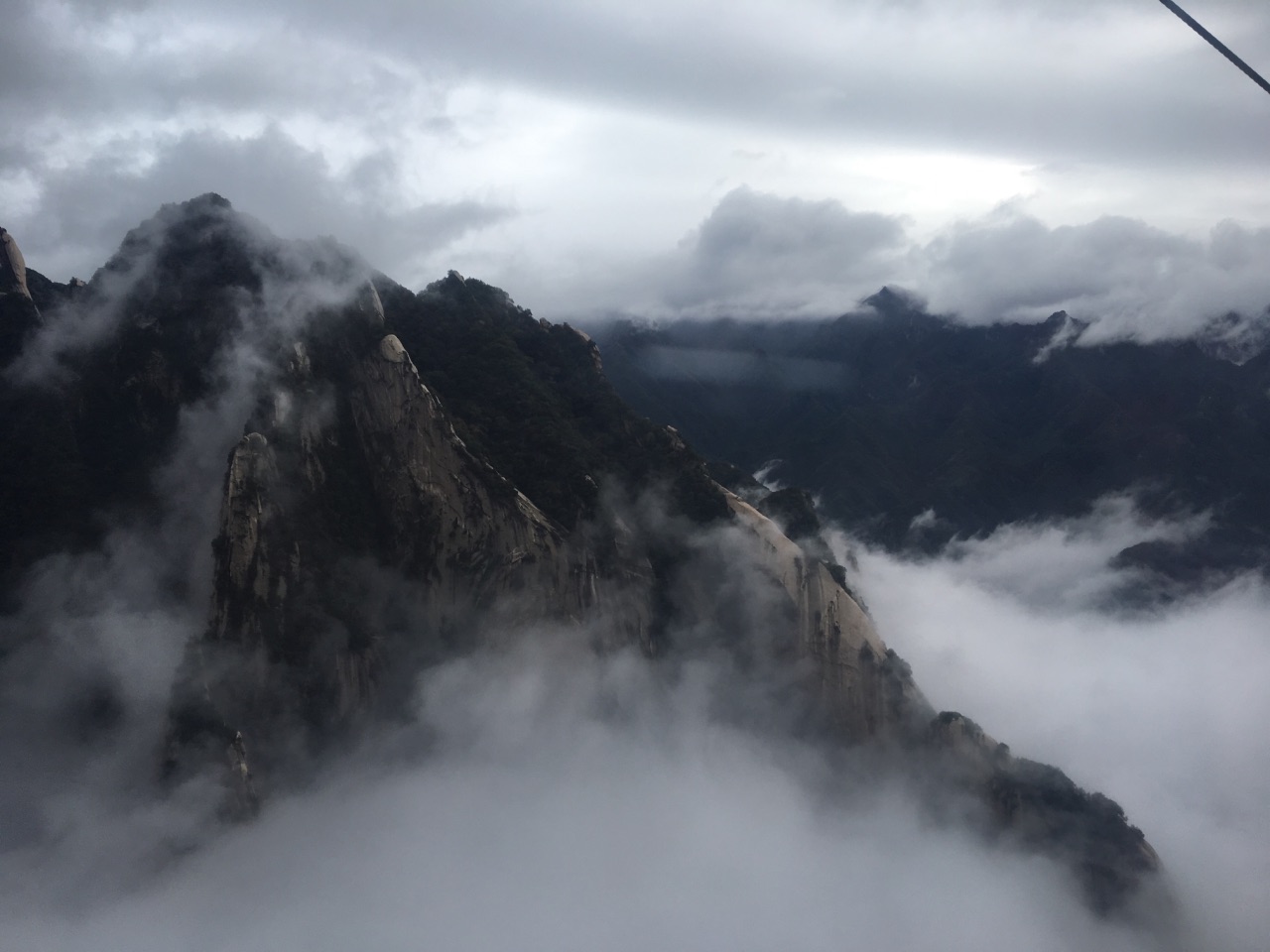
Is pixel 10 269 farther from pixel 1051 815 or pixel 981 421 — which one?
pixel 981 421

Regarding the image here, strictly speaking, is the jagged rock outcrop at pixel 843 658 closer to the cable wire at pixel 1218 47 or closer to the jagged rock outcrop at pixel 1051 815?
the jagged rock outcrop at pixel 1051 815

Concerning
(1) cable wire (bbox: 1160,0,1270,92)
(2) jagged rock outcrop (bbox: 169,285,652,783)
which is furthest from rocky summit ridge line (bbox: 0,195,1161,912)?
(1) cable wire (bbox: 1160,0,1270,92)

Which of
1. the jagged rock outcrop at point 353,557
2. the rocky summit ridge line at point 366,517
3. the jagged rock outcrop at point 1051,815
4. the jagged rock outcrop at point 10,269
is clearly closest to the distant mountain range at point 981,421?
the jagged rock outcrop at point 1051,815

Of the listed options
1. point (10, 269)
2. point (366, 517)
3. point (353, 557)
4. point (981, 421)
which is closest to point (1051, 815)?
point (353, 557)

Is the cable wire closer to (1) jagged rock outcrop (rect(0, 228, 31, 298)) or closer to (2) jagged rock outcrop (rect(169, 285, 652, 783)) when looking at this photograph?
(2) jagged rock outcrop (rect(169, 285, 652, 783))

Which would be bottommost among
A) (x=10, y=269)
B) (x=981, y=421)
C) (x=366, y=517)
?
(x=366, y=517)

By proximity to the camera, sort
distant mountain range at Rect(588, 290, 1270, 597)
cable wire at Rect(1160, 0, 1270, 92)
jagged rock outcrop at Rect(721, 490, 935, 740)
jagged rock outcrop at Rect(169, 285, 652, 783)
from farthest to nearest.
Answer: distant mountain range at Rect(588, 290, 1270, 597) < jagged rock outcrop at Rect(721, 490, 935, 740) < jagged rock outcrop at Rect(169, 285, 652, 783) < cable wire at Rect(1160, 0, 1270, 92)

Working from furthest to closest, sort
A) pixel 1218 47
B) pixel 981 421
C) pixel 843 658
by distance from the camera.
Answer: pixel 981 421 < pixel 843 658 < pixel 1218 47
